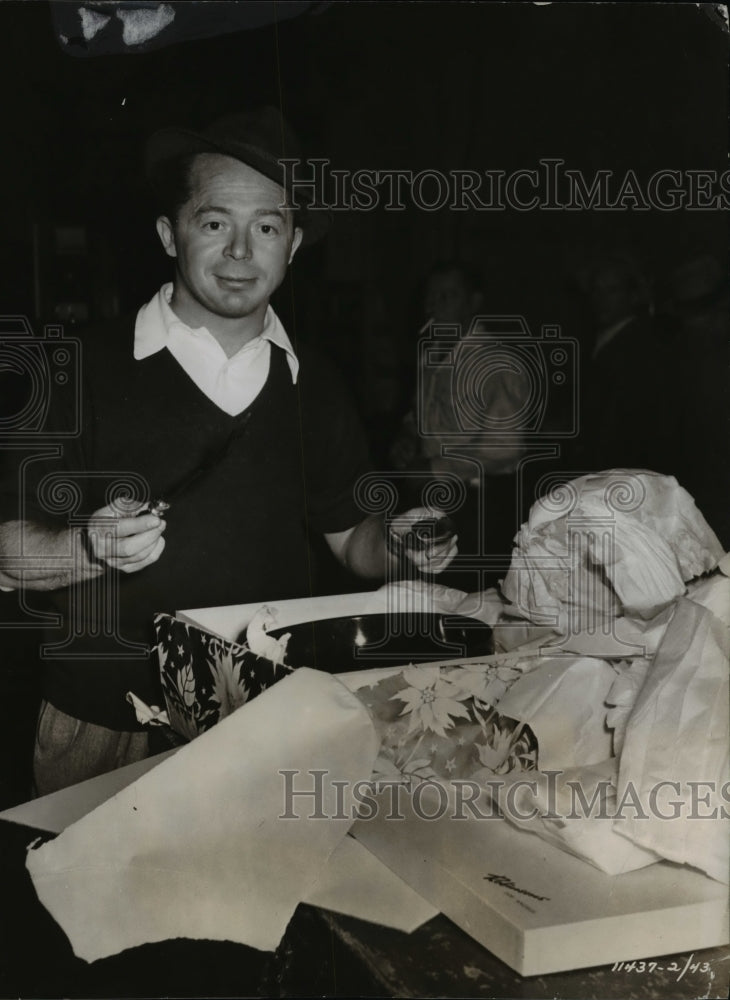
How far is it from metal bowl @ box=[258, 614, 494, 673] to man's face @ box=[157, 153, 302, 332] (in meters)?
0.31

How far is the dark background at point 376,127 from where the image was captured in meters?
0.98

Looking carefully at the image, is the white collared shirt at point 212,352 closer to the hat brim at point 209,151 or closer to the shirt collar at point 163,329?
the shirt collar at point 163,329

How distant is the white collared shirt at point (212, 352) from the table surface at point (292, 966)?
470 mm

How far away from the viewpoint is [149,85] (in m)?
0.98

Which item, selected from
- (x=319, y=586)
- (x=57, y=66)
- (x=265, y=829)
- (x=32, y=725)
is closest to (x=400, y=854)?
(x=265, y=829)

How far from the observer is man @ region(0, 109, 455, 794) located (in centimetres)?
101

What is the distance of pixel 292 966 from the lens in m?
0.98

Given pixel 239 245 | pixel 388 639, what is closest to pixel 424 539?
pixel 388 639

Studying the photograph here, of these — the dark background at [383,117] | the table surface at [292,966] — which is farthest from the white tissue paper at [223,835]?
the dark background at [383,117]

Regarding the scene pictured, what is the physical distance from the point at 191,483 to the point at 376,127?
380 mm

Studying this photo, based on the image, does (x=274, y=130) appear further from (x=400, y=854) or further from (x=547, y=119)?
(x=400, y=854)

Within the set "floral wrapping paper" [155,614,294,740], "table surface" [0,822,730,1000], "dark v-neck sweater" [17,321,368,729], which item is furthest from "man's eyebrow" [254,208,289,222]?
"table surface" [0,822,730,1000]

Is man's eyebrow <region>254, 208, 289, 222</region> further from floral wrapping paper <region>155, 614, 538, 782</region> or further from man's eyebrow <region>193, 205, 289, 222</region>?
floral wrapping paper <region>155, 614, 538, 782</region>

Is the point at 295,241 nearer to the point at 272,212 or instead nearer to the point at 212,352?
the point at 272,212
